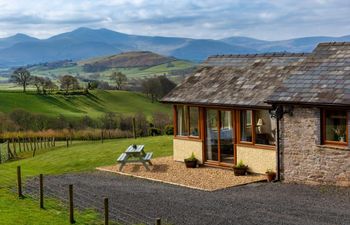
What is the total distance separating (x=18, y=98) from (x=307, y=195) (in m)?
77.1

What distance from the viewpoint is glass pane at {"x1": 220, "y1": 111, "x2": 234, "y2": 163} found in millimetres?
22234

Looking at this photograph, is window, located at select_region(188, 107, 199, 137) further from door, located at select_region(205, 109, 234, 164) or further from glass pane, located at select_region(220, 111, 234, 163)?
glass pane, located at select_region(220, 111, 234, 163)

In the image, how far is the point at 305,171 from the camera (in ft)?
62.4

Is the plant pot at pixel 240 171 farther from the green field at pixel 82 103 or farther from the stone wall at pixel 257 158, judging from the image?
the green field at pixel 82 103

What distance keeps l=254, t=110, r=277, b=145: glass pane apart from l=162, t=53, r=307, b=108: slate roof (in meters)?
0.58

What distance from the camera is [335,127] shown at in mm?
18547

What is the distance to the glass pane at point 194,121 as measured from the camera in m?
23.6

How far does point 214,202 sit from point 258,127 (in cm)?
532

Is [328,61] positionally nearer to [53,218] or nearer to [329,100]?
[329,100]

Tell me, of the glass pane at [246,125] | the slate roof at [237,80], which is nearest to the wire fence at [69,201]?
the slate roof at [237,80]

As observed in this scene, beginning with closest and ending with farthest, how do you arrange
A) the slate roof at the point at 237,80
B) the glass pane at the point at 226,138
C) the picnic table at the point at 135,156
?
the slate roof at the point at 237,80
the glass pane at the point at 226,138
the picnic table at the point at 135,156

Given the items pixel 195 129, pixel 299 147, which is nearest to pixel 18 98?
pixel 195 129

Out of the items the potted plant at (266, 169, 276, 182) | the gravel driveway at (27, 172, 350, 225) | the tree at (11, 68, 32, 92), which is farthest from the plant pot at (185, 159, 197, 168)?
the tree at (11, 68, 32, 92)

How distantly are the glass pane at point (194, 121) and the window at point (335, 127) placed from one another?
6.29 metres
